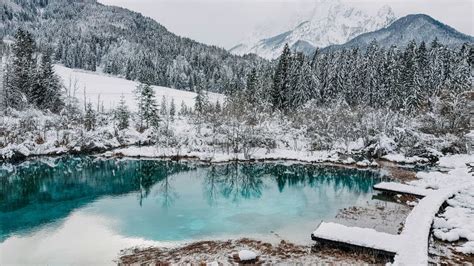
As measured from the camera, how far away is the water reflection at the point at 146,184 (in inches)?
1163

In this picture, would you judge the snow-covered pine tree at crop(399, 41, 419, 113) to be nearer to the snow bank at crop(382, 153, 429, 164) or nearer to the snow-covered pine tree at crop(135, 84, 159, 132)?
the snow bank at crop(382, 153, 429, 164)

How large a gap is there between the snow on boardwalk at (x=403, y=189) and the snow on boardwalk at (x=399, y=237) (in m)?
6.13

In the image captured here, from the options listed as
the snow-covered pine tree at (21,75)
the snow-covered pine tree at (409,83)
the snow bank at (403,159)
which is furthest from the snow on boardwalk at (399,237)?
the snow-covered pine tree at (21,75)

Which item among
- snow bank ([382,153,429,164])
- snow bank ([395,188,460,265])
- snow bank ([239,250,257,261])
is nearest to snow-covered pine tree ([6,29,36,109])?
snow bank ([382,153,429,164])

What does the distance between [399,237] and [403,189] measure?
493 inches

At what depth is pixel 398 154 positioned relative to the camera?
49.9 meters

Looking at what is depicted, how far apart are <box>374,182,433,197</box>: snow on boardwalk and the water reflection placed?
79.4 inches

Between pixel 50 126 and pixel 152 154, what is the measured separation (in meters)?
17.5

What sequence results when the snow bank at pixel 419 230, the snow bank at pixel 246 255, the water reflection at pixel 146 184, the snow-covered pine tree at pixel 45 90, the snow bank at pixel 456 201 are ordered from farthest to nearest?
1. the snow-covered pine tree at pixel 45 90
2. the water reflection at pixel 146 184
3. the snow bank at pixel 456 201
4. the snow bank at pixel 246 255
5. the snow bank at pixel 419 230

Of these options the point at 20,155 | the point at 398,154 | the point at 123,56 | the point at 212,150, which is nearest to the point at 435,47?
the point at 398,154

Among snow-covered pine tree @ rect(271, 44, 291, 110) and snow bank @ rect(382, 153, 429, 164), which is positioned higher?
snow-covered pine tree @ rect(271, 44, 291, 110)

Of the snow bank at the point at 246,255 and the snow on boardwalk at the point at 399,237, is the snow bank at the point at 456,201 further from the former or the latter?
the snow bank at the point at 246,255

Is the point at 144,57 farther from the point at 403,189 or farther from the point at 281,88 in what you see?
the point at 403,189

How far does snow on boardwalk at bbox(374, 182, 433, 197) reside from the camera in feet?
104
